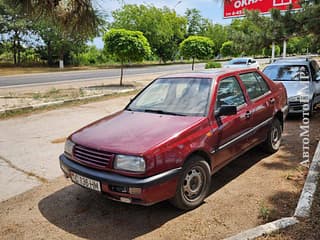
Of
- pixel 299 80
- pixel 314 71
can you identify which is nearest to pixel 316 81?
pixel 314 71

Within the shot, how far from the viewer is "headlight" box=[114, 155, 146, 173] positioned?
2848 millimetres

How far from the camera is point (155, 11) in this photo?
147 ft

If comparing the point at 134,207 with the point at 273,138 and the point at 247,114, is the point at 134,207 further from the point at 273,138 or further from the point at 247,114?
the point at 273,138

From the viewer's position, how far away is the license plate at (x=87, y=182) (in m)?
3.04

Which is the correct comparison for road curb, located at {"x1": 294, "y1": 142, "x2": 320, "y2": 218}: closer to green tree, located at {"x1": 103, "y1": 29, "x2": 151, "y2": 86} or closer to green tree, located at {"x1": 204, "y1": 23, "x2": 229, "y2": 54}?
green tree, located at {"x1": 103, "y1": 29, "x2": 151, "y2": 86}

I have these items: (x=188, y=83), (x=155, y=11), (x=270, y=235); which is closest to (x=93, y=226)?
(x=270, y=235)

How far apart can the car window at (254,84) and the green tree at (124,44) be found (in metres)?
10.9

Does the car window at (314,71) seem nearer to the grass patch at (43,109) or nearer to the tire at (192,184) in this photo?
the tire at (192,184)

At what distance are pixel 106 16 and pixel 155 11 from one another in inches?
1703

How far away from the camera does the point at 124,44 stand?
14.9 meters

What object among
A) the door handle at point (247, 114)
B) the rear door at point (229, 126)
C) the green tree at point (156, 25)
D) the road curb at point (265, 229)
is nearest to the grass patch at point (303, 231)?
the road curb at point (265, 229)

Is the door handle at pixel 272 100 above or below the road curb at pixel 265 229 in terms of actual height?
above

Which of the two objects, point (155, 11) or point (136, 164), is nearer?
point (136, 164)

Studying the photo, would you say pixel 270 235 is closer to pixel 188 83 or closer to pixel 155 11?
pixel 188 83
